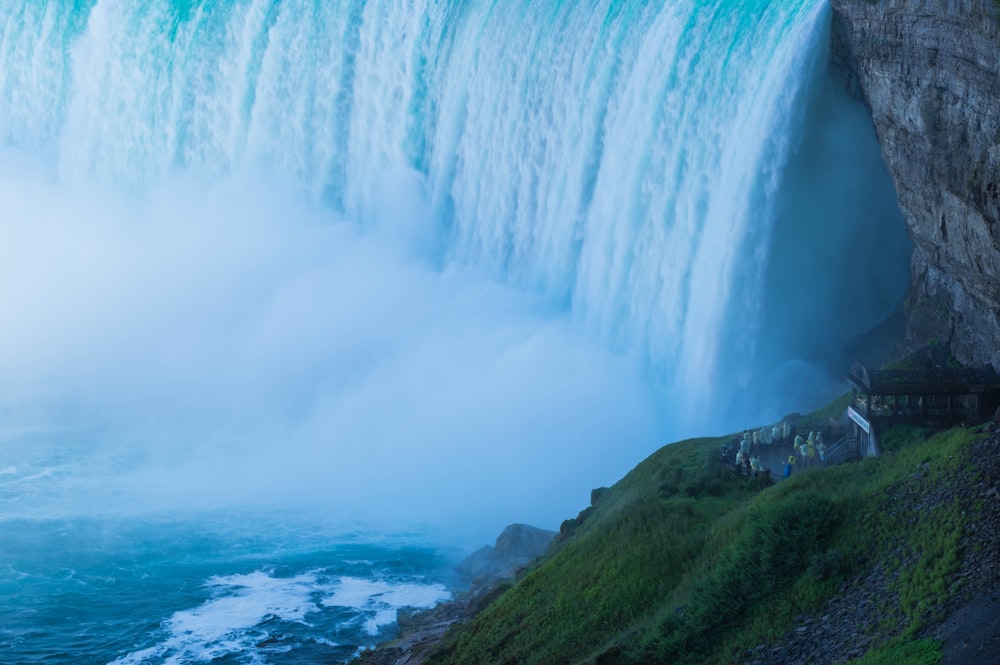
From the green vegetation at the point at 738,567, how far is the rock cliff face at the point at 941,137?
3251mm

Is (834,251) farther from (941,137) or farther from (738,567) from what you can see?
(738,567)

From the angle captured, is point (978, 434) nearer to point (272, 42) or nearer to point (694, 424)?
point (694, 424)

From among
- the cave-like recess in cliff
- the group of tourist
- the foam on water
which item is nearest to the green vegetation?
the group of tourist

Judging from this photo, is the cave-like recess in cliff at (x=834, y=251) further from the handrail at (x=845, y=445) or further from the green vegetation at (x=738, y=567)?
the green vegetation at (x=738, y=567)

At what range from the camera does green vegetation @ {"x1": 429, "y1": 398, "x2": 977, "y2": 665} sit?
15438 mm

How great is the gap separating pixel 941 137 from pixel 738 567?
7648mm

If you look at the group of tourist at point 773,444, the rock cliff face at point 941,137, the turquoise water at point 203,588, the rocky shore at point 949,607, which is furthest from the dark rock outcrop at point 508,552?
the rocky shore at point 949,607

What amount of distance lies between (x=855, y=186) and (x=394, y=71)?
61.7ft

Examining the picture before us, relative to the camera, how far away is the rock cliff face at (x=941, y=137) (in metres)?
17.7

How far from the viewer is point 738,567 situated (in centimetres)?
1680

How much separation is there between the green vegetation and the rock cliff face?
3251 mm

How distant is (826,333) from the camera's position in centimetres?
2811

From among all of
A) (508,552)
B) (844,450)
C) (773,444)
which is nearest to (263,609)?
(508,552)

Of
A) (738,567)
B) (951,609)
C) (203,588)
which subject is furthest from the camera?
(203,588)
